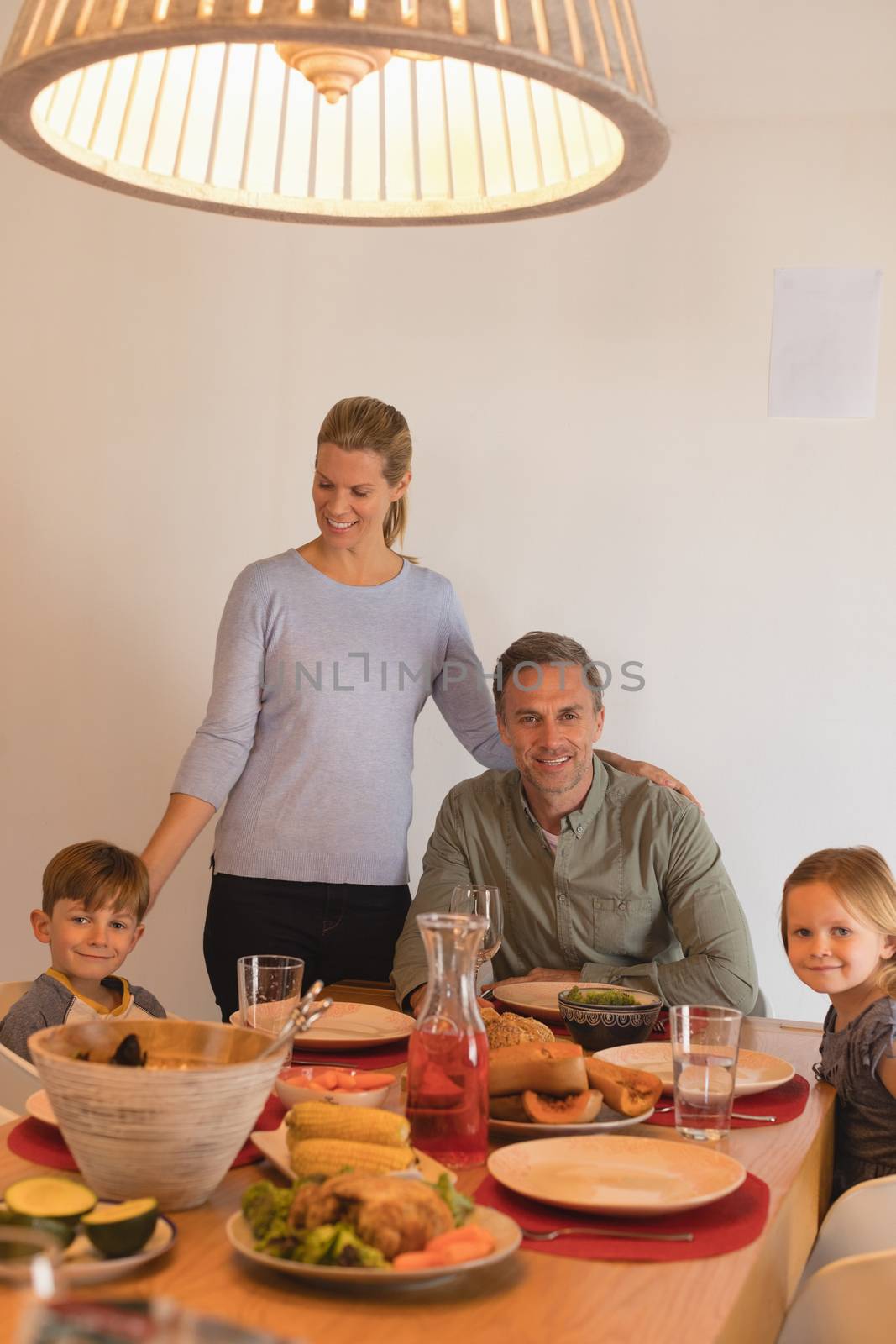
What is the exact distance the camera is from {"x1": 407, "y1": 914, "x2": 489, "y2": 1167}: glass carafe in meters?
1.21

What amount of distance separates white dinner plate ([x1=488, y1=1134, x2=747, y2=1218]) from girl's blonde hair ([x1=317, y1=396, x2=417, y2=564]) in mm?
1340

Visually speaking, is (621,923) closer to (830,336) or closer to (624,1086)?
(624,1086)

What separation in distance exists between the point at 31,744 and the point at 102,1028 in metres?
2.34

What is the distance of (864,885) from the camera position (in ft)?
5.78

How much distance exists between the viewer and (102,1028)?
112 cm

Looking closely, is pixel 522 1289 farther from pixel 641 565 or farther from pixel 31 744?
pixel 31 744

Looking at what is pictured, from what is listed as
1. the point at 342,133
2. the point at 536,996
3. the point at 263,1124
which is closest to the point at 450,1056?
the point at 263,1124

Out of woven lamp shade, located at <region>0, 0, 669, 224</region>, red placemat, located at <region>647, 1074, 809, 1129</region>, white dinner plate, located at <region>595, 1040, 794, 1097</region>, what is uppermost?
woven lamp shade, located at <region>0, 0, 669, 224</region>

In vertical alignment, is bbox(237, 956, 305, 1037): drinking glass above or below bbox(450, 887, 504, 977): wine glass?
below

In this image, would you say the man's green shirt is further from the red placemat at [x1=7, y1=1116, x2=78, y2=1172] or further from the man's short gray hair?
the red placemat at [x1=7, y1=1116, x2=78, y2=1172]

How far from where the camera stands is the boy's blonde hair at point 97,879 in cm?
200

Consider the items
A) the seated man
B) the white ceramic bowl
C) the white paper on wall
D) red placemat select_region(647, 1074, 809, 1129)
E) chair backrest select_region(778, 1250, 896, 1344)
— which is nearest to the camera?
the white ceramic bowl

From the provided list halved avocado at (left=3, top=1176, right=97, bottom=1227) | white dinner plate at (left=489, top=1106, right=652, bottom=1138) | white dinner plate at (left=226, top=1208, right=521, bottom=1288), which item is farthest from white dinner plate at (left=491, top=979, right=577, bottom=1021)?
halved avocado at (left=3, top=1176, right=97, bottom=1227)

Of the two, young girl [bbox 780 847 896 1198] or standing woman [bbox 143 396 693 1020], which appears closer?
young girl [bbox 780 847 896 1198]
